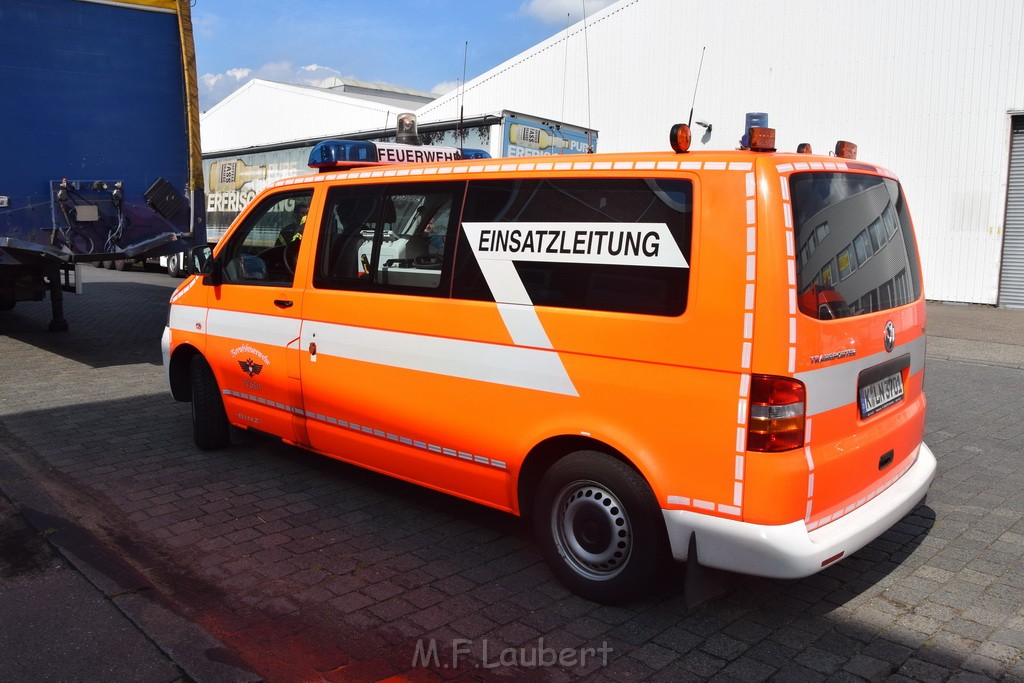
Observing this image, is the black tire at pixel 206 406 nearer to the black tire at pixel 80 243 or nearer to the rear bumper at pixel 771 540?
the rear bumper at pixel 771 540

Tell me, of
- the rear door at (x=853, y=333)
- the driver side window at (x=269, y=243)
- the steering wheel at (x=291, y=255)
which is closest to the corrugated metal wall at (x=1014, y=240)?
the rear door at (x=853, y=333)

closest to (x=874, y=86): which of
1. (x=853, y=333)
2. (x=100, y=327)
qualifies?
(x=100, y=327)

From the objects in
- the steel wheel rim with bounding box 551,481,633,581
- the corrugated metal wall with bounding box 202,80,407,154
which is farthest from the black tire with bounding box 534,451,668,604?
the corrugated metal wall with bounding box 202,80,407,154

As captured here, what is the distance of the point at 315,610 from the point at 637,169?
232 cm

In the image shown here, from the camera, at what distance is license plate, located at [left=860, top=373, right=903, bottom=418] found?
11.5 ft

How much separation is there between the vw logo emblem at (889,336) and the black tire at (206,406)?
166 inches

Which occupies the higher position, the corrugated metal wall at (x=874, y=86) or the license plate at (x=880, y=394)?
the corrugated metal wall at (x=874, y=86)

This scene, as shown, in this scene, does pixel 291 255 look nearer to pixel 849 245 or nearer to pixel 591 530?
pixel 591 530

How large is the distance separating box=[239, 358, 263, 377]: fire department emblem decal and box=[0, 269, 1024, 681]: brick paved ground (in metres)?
0.68

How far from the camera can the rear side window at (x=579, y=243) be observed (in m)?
3.35

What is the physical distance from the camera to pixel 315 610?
12.0 ft

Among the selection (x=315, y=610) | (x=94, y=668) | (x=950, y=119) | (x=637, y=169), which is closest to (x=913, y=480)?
(x=637, y=169)

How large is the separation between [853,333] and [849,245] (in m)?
0.37

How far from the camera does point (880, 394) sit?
12.0ft
